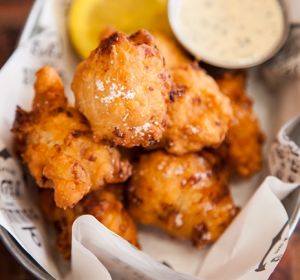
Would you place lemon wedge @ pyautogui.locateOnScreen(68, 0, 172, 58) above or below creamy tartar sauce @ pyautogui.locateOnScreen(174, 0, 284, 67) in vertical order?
above

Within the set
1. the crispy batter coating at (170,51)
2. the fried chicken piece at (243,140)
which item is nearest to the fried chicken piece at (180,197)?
the fried chicken piece at (243,140)

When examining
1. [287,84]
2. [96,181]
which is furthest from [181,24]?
[96,181]

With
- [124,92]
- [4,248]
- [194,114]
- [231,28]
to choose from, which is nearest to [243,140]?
[194,114]

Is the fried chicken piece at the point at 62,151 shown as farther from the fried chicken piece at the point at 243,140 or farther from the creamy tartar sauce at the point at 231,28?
the creamy tartar sauce at the point at 231,28

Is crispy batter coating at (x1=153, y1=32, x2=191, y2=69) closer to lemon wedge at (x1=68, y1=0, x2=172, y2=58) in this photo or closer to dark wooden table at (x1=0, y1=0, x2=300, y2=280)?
lemon wedge at (x1=68, y1=0, x2=172, y2=58)

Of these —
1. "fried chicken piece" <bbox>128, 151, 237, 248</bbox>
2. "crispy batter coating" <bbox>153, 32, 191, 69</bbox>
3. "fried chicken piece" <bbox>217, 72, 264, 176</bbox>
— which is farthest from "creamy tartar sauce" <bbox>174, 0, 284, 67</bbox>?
"fried chicken piece" <bbox>128, 151, 237, 248</bbox>
